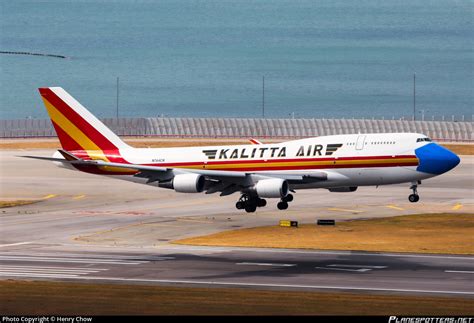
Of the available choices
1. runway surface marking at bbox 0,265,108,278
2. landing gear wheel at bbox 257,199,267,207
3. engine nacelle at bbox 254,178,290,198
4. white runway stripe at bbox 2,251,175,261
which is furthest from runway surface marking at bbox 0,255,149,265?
landing gear wheel at bbox 257,199,267,207

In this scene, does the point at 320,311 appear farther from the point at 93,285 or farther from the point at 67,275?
the point at 67,275

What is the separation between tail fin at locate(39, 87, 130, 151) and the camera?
86.2 m

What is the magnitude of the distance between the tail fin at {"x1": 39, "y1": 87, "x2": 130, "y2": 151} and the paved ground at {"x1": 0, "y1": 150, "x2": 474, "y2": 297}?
541 cm

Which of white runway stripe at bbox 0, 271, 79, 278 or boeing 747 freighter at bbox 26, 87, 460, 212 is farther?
boeing 747 freighter at bbox 26, 87, 460, 212

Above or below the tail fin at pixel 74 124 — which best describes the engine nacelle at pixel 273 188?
below

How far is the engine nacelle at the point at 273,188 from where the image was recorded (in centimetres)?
7719

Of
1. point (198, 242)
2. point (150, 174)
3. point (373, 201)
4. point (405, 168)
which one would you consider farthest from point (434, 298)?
point (373, 201)

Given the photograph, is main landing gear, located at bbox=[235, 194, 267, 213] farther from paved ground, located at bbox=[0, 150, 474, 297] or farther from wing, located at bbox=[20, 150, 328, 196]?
wing, located at bbox=[20, 150, 328, 196]

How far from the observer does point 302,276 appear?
5238 centimetres

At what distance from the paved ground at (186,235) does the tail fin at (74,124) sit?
5.41 metres

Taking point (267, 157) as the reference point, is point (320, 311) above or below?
below

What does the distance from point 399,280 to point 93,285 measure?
14.4 metres

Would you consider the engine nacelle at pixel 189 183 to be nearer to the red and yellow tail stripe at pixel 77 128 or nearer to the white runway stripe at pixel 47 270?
the red and yellow tail stripe at pixel 77 128

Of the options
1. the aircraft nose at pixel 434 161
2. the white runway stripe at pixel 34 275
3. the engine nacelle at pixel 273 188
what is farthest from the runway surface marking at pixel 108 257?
the aircraft nose at pixel 434 161
